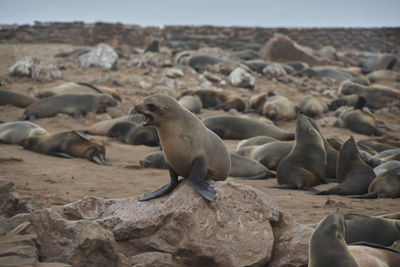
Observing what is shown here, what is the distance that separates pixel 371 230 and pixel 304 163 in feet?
8.13

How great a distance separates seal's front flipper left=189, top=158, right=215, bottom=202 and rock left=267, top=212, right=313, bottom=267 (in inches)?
24.0

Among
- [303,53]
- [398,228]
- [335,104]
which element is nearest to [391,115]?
[335,104]

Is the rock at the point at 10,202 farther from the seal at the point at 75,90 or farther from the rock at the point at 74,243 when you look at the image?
the seal at the point at 75,90

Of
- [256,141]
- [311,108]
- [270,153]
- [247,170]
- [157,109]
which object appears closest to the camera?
[157,109]

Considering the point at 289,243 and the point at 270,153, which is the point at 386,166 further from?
the point at 289,243

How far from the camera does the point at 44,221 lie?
303cm

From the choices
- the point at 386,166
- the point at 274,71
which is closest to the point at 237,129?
the point at 386,166

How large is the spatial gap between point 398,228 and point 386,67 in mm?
17639

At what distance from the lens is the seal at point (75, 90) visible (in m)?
11.8

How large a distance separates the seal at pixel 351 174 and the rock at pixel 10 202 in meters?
3.49

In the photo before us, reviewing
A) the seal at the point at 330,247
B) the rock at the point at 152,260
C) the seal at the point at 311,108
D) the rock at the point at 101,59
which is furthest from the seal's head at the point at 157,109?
the rock at the point at 101,59

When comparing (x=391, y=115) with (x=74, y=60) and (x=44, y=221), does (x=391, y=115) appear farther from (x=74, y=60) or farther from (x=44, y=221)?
(x=44, y=221)

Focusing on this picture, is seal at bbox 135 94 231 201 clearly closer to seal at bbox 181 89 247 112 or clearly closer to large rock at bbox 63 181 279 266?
large rock at bbox 63 181 279 266

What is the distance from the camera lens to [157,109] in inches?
150
